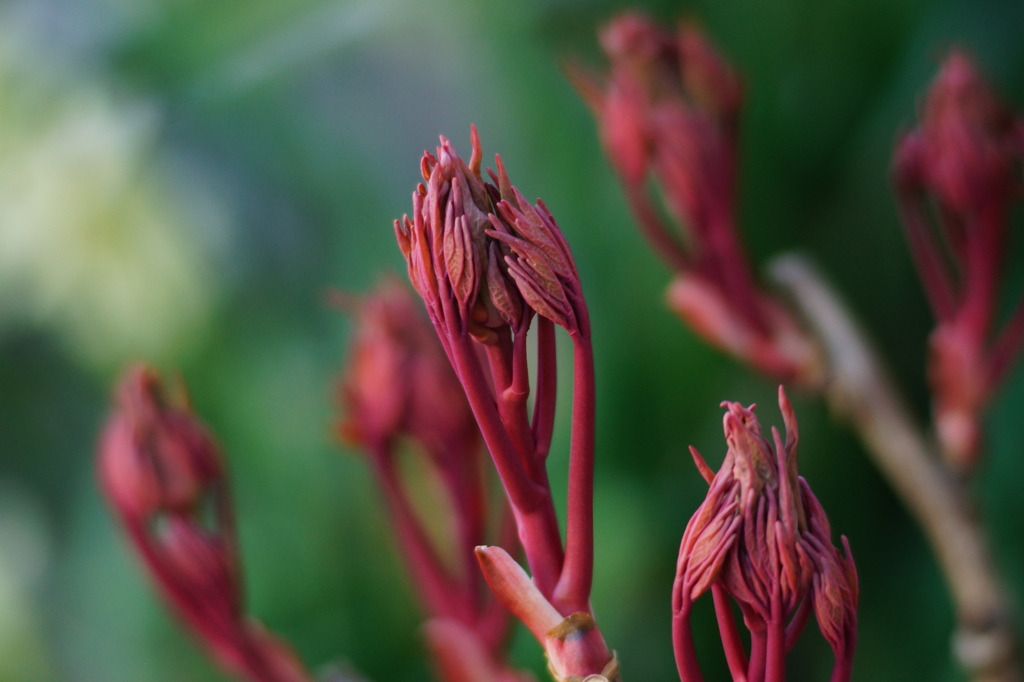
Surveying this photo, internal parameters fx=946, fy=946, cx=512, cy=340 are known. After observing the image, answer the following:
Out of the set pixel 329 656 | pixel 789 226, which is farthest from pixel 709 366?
pixel 329 656

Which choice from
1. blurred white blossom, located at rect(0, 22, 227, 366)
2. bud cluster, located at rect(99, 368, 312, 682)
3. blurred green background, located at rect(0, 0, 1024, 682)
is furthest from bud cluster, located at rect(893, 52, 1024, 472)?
blurred white blossom, located at rect(0, 22, 227, 366)

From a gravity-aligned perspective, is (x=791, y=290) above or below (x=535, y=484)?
above

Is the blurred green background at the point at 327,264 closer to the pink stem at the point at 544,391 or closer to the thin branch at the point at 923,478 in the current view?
the thin branch at the point at 923,478

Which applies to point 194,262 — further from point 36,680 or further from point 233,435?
point 36,680

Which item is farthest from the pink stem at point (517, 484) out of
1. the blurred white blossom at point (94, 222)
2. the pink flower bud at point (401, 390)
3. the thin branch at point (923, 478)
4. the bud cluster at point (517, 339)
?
the blurred white blossom at point (94, 222)

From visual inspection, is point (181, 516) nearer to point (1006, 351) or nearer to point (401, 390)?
point (401, 390)

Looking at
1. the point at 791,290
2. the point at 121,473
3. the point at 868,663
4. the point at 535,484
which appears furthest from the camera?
the point at 868,663

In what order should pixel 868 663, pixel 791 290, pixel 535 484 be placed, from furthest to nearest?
pixel 868 663 < pixel 791 290 < pixel 535 484
